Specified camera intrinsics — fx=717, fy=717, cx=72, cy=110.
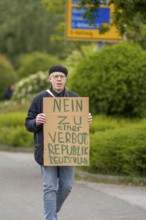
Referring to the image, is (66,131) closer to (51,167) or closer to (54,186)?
(51,167)

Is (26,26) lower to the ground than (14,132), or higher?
higher

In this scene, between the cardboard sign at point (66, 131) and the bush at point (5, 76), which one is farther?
the bush at point (5, 76)

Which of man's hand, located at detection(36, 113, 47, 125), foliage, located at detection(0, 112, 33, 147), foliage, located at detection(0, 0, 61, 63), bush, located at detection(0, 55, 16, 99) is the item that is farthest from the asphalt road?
foliage, located at detection(0, 0, 61, 63)

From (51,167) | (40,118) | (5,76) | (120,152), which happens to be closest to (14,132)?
(120,152)

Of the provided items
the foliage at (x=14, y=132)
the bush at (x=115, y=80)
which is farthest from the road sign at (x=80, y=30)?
the bush at (x=115, y=80)

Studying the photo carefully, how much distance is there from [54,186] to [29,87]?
63.6 ft

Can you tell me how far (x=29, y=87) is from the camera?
87.9ft

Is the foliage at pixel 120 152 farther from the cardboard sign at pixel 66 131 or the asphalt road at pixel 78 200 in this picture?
the cardboard sign at pixel 66 131

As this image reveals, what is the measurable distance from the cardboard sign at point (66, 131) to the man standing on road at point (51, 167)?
76mm

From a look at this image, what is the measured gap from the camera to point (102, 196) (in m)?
10.6

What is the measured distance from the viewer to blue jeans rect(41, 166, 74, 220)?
→ 7.51 metres

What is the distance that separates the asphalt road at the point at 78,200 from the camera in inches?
353

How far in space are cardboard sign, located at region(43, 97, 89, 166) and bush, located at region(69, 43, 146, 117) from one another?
24.2 ft

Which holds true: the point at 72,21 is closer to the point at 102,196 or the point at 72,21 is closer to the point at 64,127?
the point at 102,196
